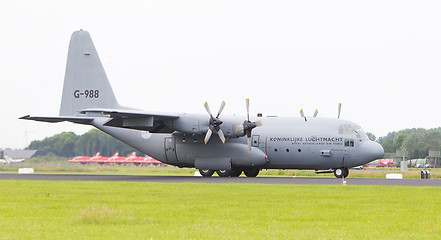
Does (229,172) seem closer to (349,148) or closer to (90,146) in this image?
(349,148)

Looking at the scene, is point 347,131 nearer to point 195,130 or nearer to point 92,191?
point 195,130

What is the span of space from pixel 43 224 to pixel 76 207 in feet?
15.1

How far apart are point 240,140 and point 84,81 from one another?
578 inches

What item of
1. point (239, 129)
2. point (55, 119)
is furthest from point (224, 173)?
point (55, 119)

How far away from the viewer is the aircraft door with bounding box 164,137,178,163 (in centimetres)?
4719

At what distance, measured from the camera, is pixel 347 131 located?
1747 inches

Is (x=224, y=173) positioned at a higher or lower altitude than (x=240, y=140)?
lower

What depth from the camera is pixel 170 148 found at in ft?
155

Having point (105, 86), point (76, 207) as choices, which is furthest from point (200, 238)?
point (105, 86)

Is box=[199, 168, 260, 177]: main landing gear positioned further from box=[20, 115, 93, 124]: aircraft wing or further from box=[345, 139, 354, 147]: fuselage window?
box=[20, 115, 93, 124]: aircraft wing

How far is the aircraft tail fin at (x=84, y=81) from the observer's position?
1997 inches

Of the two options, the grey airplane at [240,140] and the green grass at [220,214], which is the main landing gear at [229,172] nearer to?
the grey airplane at [240,140]

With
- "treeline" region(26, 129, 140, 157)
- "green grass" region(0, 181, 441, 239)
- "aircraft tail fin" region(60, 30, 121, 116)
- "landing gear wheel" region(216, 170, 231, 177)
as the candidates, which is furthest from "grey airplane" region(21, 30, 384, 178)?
"treeline" region(26, 129, 140, 157)

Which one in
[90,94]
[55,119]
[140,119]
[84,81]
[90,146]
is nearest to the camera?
[140,119]
